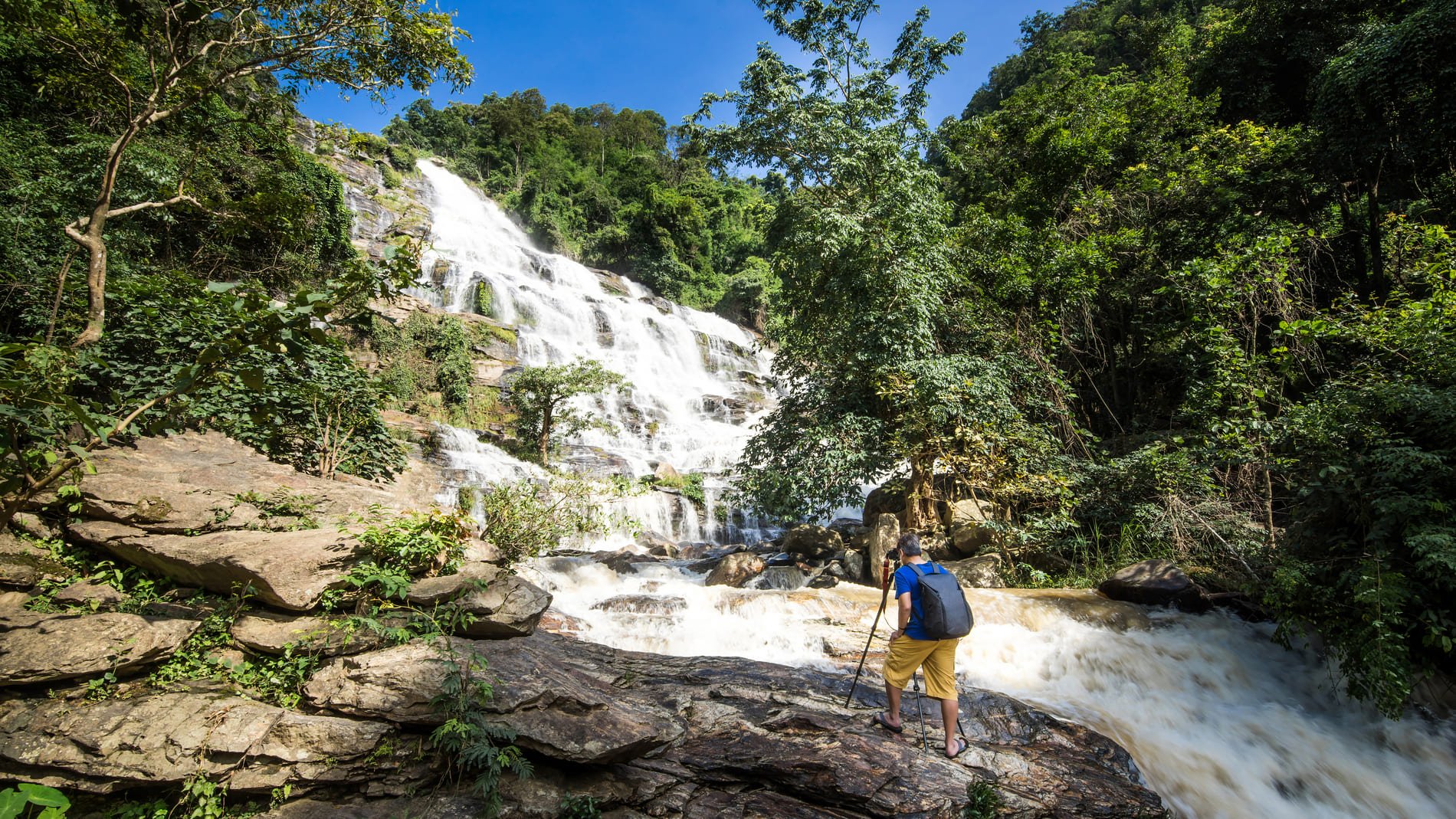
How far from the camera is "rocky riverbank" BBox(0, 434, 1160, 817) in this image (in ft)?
9.42

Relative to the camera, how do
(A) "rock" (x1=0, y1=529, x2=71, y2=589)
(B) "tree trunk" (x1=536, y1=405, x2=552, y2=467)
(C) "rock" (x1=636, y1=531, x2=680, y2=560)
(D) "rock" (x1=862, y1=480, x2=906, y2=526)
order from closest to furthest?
(A) "rock" (x1=0, y1=529, x2=71, y2=589), (D) "rock" (x1=862, y1=480, x2=906, y2=526), (C) "rock" (x1=636, y1=531, x2=680, y2=560), (B) "tree trunk" (x1=536, y1=405, x2=552, y2=467)

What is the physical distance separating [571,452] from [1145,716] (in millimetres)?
14208

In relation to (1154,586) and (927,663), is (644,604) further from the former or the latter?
(1154,586)

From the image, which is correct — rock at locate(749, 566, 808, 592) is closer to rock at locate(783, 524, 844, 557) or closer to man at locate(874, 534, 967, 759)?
rock at locate(783, 524, 844, 557)

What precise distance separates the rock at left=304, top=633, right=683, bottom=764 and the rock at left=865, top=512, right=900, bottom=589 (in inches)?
223

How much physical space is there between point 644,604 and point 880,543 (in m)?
3.84

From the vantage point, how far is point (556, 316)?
24266 mm

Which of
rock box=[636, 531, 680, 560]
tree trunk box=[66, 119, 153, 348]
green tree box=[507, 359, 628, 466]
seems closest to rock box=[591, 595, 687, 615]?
rock box=[636, 531, 680, 560]

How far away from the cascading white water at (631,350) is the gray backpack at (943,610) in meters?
8.96

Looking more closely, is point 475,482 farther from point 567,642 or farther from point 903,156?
point 903,156

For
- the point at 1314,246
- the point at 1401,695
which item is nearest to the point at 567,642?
the point at 1401,695

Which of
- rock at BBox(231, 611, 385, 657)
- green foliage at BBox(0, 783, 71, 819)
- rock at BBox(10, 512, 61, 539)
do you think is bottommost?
rock at BBox(231, 611, 385, 657)

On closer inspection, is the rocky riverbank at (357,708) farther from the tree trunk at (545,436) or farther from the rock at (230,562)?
the tree trunk at (545,436)

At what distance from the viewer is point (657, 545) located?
1246cm
